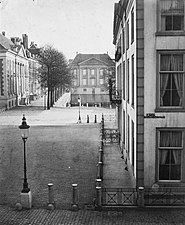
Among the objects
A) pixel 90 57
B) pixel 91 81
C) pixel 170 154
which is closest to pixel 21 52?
pixel 91 81

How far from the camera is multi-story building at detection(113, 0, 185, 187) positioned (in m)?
8.88

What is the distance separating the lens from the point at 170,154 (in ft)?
30.7

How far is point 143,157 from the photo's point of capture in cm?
938

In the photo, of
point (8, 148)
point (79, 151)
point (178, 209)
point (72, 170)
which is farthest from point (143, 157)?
point (8, 148)

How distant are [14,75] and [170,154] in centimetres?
3552

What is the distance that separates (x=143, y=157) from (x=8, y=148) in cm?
964

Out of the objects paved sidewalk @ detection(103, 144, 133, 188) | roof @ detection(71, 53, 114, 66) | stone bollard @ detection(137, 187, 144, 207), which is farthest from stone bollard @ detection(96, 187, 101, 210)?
roof @ detection(71, 53, 114, 66)

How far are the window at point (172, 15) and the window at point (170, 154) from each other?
8.42 ft

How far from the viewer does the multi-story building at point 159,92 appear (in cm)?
888

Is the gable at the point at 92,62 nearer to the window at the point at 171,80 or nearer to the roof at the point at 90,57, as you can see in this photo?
the roof at the point at 90,57

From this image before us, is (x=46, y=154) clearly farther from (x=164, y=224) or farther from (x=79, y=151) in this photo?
(x=164, y=224)

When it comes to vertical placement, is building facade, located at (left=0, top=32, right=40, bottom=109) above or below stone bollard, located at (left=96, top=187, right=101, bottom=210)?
above

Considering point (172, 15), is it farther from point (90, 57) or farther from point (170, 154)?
point (90, 57)

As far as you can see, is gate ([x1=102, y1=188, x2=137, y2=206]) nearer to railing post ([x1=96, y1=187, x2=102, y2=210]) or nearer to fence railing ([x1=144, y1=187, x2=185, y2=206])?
railing post ([x1=96, y1=187, x2=102, y2=210])
